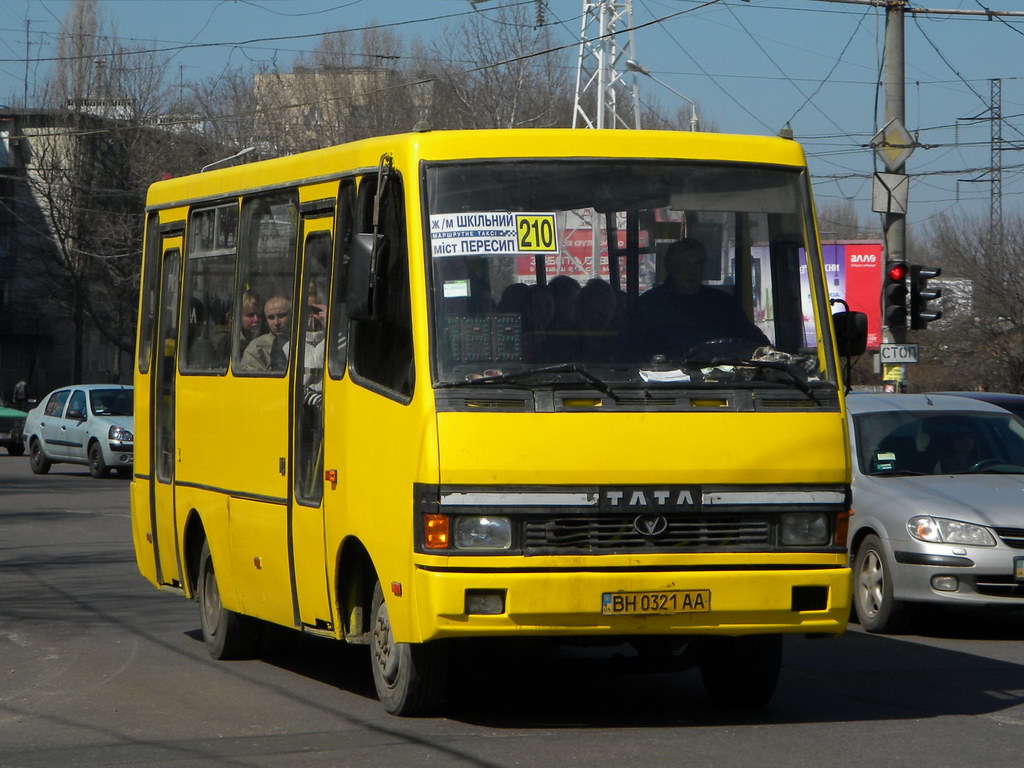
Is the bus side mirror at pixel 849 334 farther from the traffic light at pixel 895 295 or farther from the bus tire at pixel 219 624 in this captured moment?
the traffic light at pixel 895 295

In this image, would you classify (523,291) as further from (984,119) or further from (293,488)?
(984,119)

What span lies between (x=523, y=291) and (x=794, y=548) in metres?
1.62

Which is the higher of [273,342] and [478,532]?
[273,342]

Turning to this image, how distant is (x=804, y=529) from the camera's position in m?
7.25

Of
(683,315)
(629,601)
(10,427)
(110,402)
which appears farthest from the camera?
(10,427)

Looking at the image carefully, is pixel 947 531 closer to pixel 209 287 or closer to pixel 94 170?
pixel 209 287

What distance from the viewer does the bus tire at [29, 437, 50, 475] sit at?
3027 cm

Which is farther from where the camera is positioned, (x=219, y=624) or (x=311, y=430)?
(x=219, y=624)

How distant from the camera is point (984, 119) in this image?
36938 mm

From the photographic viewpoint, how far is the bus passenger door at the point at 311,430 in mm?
8117

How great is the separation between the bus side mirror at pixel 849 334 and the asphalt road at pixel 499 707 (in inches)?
68.2

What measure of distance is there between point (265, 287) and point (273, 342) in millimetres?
405

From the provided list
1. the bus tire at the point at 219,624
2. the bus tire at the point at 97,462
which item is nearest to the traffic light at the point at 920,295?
the bus tire at the point at 219,624

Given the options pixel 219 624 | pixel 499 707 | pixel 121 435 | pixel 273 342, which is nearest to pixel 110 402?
pixel 121 435
